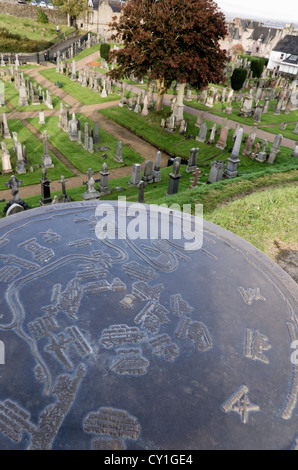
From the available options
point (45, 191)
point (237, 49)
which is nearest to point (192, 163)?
point (45, 191)

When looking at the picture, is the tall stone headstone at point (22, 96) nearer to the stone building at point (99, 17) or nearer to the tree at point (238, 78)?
the tree at point (238, 78)

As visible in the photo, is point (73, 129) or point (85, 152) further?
point (73, 129)

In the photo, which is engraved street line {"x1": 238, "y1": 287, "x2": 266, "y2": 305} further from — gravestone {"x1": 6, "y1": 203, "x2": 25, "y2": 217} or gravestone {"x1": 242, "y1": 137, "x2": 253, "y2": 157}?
gravestone {"x1": 242, "y1": 137, "x2": 253, "y2": 157}

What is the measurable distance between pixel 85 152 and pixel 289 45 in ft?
149

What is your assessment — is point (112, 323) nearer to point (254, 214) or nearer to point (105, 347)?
point (105, 347)

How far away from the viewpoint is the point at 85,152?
66.9 ft

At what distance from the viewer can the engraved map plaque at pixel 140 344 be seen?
2947 mm

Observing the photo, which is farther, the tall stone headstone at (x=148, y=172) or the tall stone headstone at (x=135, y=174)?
the tall stone headstone at (x=148, y=172)

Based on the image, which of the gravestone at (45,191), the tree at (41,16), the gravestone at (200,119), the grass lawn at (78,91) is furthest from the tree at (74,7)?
the gravestone at (45,191)

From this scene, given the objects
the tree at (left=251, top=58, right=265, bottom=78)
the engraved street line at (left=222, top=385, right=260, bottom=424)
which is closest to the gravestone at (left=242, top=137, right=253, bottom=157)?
the engraved street line at (left=222, top=385, right=260, bottom=424)

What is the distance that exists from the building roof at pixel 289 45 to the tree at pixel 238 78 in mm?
21548

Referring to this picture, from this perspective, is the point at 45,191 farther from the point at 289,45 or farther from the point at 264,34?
the point at 264,34

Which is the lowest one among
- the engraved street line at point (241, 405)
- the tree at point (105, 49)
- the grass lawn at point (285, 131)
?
the grass lawn at point (285, 131)

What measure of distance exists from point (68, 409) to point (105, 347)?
742 millimetres
